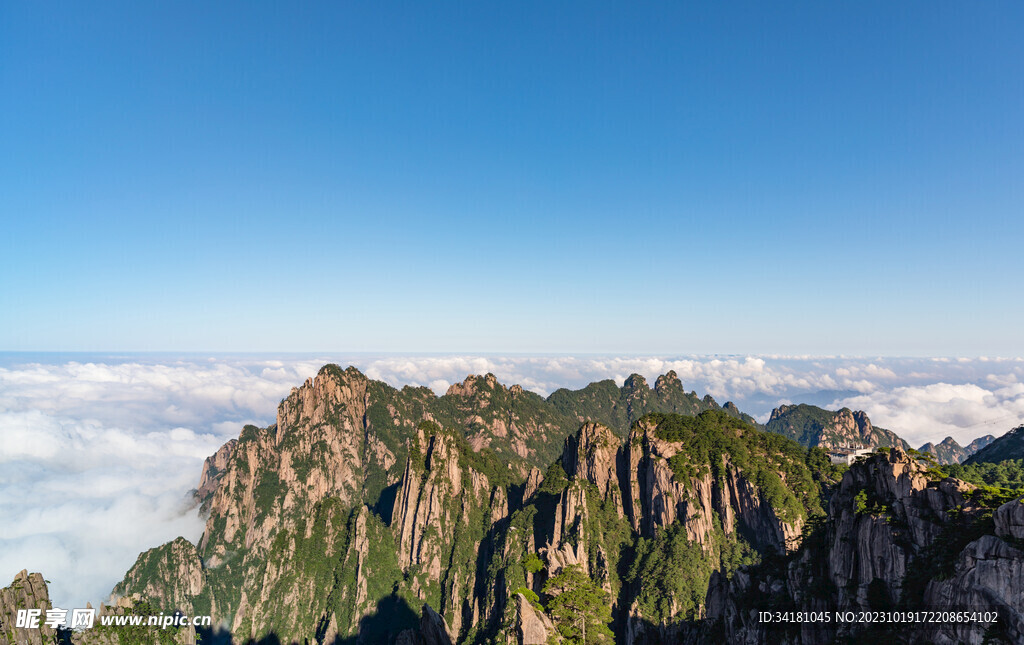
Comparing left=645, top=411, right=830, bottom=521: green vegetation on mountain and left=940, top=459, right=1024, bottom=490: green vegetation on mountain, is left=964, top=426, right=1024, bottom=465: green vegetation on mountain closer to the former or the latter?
left=940, top=459, right=1024, bottom=490: green vegetation on mountain

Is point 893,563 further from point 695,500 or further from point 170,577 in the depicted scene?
point 170,577

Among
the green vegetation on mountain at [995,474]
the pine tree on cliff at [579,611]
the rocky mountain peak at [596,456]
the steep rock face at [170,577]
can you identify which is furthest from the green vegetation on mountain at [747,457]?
the steep rock face at [170,577]

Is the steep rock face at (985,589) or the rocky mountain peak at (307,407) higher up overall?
the steep rock face at (985,589)

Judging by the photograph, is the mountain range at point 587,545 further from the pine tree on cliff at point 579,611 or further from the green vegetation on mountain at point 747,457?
the green vegetation on mountain at point 747,457

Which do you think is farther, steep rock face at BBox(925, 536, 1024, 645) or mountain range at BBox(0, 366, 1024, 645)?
mountain range at BBox(0, 366, 1024, 645)

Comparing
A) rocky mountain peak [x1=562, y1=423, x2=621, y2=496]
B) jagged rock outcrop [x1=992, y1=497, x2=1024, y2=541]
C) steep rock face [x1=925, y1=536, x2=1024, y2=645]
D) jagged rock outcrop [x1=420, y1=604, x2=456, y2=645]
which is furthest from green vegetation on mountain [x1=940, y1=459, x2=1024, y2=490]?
jagged rock outcrop [x1=420, y1=604, x2=456, y2=645]

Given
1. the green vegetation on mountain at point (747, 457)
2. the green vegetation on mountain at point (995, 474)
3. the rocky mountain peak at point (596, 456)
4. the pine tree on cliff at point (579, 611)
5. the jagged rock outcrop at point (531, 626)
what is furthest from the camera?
the rocky mountain peak at point (596, 456)

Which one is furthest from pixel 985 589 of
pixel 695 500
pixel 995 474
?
pixel 995 474
